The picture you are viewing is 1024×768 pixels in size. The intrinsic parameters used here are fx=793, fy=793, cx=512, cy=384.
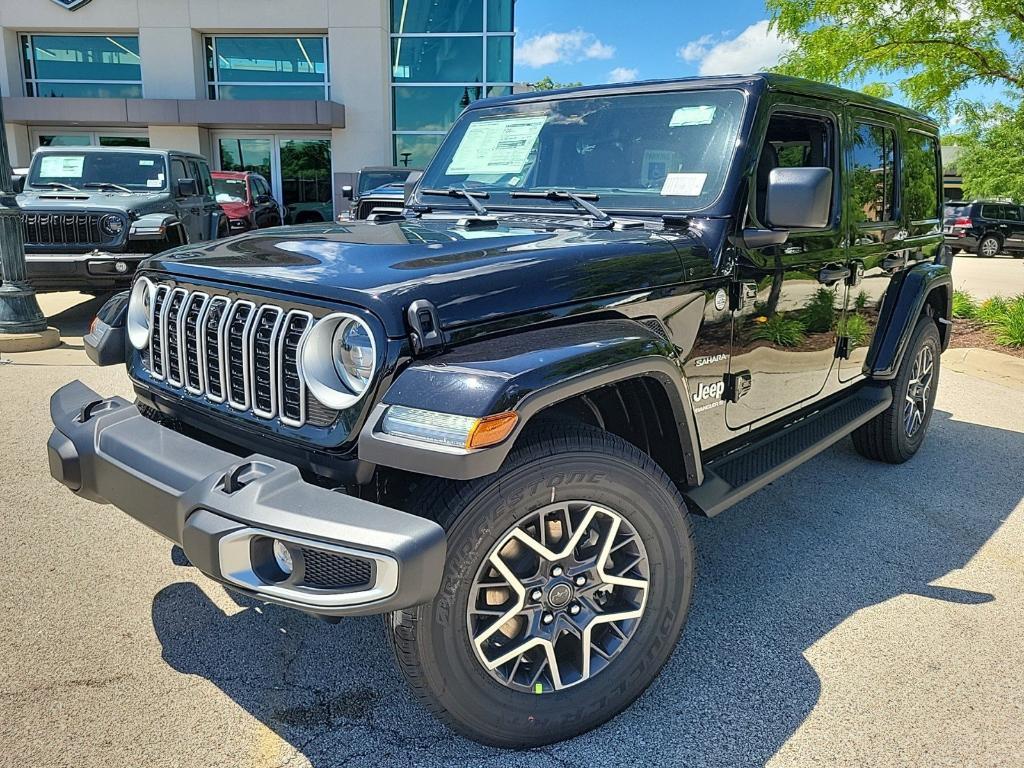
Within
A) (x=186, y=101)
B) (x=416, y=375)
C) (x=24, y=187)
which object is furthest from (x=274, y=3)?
(x=416, y=375)

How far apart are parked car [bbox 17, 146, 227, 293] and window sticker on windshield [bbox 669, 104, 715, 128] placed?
695 centimetres

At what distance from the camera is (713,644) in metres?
2.94

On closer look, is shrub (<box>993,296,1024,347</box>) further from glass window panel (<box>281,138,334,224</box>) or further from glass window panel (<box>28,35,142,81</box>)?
glass window panel (<box>28,35,142,81</box>)

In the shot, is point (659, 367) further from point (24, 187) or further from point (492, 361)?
point (24, 187)

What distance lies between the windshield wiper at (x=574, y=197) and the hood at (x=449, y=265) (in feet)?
0.55

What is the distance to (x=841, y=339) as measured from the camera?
12.9ft

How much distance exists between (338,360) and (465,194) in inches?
64.3

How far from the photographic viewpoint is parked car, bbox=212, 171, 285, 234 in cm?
1521

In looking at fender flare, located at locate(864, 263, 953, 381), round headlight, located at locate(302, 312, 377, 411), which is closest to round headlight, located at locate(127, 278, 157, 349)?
round headlight, located at locate(302, 312, 377, 411)

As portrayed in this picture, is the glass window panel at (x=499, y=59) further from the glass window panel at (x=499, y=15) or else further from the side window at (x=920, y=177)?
the side window at (x=920, y=177)

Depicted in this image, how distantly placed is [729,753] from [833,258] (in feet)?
7.50

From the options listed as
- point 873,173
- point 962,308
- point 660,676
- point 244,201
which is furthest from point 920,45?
point 244,201

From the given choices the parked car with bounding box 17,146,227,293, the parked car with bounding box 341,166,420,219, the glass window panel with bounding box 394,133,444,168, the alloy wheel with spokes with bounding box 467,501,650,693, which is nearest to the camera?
the alloy wheel with spokes with bounding box 467,501,650,693

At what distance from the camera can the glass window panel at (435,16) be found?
21.2 meters
